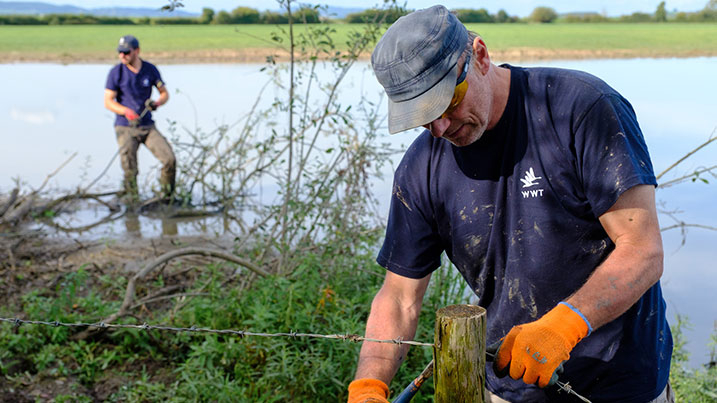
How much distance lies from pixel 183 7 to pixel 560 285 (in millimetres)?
3613

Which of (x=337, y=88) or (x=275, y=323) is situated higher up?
(x=337, y=88)

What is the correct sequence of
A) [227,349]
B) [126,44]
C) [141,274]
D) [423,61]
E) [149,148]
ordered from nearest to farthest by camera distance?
1. [423,61]
2. [227,349]
3. [141,274]
4. [126,44]
5. [149,148]

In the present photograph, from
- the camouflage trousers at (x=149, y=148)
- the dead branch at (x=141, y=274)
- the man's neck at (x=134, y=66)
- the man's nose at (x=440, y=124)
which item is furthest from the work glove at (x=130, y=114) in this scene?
the man's nose at (x=440, y=124)

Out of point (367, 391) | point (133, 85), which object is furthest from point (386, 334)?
point (133, 85)

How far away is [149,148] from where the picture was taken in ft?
28.8

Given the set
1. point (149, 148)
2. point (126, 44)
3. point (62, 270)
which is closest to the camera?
point (62, 270)

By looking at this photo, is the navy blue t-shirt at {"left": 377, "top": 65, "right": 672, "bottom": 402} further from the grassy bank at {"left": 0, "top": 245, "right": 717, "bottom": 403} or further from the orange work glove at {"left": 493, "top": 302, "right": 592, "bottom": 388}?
the grassy bank at {"left": 0, "top": 245, "right": 717, "bottom": 403}

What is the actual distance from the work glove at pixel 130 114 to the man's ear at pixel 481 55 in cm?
700

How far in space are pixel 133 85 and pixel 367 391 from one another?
7.13 metres

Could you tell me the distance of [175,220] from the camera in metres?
8.60

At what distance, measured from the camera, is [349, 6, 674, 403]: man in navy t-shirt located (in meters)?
2.03

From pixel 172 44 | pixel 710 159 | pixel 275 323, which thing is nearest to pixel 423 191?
pixel 275 323

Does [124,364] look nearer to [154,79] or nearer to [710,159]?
[154,79]

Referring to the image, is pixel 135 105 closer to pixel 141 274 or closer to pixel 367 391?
pixel 141 274
